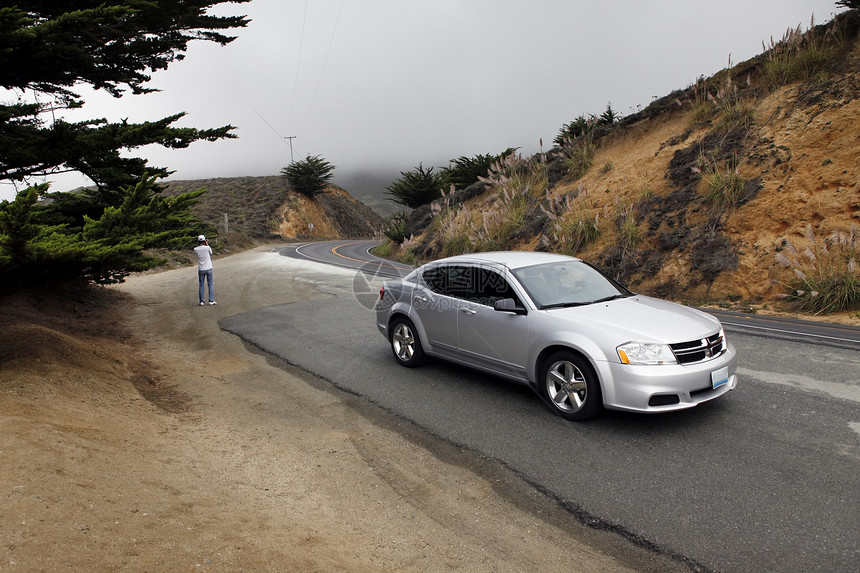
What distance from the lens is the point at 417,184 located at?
31250 mm

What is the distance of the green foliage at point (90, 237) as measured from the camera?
5031 millimetres

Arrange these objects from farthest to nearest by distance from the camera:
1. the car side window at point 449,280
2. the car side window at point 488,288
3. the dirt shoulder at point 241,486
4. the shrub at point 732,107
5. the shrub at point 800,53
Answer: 1. the shrub at point 732,107
2. the shrub at point 800,53
3. the car side window at point 449,280
4. the car side window at point 488,288
5. the dirt shoulder at point 241,486

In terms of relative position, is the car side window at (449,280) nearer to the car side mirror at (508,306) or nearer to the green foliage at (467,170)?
the car side mirror at (508,306)

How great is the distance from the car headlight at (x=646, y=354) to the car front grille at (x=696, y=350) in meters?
0.08

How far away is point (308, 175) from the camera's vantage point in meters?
63.2

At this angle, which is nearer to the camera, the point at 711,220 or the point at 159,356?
the point at 159,356

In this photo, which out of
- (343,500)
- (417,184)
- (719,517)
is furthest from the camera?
(417,184)

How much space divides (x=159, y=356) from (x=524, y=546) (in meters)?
7.36

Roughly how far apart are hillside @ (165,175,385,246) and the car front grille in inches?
1595

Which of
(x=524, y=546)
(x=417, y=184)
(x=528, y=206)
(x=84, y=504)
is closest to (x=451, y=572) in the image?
(x=524, y=546)

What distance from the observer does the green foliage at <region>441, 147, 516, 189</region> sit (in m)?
27.1

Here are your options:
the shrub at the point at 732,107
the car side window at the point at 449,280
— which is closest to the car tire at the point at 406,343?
the car side window at the point at 449,280

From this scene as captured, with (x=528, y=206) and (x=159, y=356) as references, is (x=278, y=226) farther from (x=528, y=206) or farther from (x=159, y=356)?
(x=159, y=356)

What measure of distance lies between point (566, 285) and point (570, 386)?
135 centimetres
